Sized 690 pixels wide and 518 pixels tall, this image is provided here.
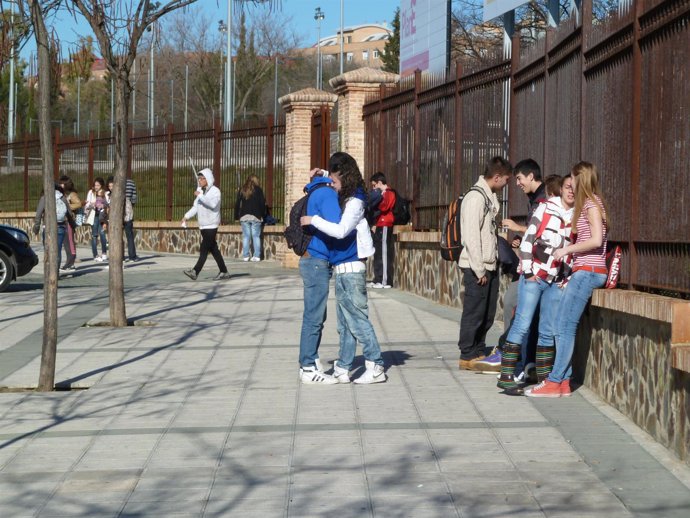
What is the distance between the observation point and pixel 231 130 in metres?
25.1

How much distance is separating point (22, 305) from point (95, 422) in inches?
308

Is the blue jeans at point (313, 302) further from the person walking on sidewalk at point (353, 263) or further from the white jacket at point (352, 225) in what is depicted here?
the white jacket at point (352, 225)

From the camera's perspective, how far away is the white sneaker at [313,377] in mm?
9422

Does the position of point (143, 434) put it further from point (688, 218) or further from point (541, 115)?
point (541, 115)

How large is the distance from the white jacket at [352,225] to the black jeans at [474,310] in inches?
45.5

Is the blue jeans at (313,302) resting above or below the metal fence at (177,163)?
below

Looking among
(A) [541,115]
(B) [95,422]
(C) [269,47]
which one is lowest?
(B) [95,422]

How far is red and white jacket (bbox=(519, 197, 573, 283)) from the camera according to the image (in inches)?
346

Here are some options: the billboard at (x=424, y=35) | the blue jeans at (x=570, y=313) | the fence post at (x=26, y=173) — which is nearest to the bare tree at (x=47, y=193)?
the blue jeans at (x=570, y=313)

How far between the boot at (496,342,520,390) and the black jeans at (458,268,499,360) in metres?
1.07

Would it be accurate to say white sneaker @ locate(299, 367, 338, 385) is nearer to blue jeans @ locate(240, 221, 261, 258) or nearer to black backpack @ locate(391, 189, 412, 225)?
black backpack @ locate(391, 189, 412, 225)

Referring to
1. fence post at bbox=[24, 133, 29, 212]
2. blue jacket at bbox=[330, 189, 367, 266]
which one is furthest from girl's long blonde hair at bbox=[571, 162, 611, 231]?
fence post at bbox=[24, 133, 29, 212]

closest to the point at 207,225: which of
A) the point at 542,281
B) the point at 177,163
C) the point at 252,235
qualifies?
the point at 252,235

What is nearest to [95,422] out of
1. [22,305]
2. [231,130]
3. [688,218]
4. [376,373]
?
[376,373]
